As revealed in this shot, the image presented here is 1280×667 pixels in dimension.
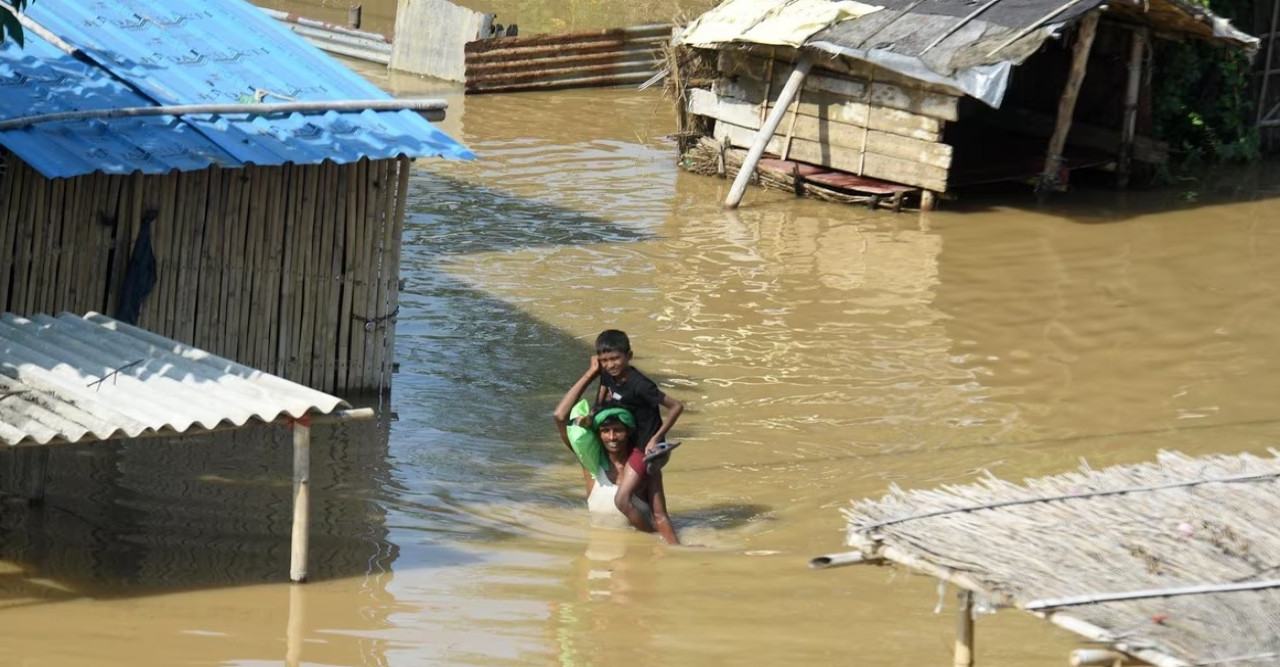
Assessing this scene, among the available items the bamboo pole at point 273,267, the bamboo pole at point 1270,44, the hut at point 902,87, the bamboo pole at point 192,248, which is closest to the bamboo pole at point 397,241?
the bamboo pole at point 273,267

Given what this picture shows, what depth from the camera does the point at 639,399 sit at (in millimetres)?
8500

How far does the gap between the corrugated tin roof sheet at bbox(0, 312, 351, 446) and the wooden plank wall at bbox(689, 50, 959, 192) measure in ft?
31.0

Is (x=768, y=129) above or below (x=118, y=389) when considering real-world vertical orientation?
above

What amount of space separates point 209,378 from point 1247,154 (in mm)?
13771

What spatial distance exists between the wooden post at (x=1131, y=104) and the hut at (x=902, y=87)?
0.07 ft

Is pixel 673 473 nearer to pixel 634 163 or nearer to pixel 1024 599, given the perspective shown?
pixel 1024 599

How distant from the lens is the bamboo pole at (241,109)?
8.84 meters

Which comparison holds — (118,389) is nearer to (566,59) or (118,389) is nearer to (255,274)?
(255,274)

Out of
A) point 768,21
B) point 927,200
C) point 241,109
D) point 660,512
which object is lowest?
point 660,512

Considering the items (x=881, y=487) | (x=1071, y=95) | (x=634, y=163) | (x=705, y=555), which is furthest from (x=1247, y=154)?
(x=705, y=555)

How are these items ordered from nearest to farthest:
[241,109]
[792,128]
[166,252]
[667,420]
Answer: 1. [667,420]
2. [241,109]
3. [166,252]
4. [792,128]

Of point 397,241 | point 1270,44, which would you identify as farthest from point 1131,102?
point 397,241

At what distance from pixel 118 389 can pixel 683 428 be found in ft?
13.5

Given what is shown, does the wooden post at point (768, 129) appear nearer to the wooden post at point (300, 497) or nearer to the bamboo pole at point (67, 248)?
the bamboo pole at point (67, 248)
